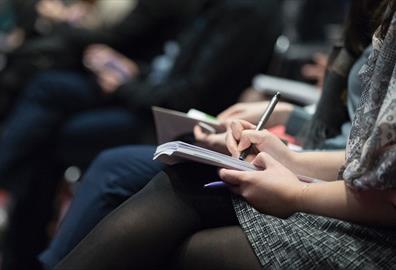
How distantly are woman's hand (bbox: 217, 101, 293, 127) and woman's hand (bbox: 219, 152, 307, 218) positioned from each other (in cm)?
39

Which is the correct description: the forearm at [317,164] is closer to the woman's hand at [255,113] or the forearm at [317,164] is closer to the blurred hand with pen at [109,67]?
the woman's hand at [255,113]

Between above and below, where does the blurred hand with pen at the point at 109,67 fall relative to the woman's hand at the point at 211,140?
below

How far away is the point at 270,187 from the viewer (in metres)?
0.96

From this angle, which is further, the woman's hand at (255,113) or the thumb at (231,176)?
the woman's hand at (255,113)

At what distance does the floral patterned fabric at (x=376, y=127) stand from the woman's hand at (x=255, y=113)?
0.43 m

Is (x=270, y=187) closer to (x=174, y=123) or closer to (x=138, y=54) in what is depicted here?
(x=174, y=123)

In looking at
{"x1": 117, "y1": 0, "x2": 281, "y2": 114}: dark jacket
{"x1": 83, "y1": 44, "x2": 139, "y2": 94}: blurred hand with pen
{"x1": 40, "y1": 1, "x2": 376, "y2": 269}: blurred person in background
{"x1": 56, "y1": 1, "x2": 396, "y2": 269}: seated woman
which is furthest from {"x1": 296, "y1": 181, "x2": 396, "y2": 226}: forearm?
{"x1": 83, "y1": 44, "x2": 139, "y2": 94}: blurred hand with pen

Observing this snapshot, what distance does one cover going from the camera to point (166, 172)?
3.53 ft

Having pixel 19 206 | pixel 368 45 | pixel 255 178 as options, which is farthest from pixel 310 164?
pixel 19 206

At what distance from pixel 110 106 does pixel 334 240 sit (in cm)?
152

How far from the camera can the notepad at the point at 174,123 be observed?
4.38ft

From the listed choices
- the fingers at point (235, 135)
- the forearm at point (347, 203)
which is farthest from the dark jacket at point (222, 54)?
the forearm at point (347, 203)

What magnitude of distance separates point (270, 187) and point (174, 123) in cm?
43

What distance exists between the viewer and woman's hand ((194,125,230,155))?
1.29 m
